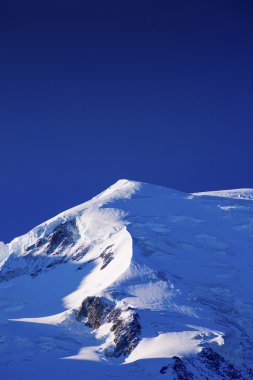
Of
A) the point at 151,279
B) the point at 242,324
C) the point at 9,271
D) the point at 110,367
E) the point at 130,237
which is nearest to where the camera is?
the point at 110,367

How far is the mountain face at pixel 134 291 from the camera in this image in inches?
4338

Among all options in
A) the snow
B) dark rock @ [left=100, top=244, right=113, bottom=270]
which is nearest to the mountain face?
the snow

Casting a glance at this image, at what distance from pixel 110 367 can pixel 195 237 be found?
191ft

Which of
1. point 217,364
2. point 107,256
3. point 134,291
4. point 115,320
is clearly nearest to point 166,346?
point 217,364

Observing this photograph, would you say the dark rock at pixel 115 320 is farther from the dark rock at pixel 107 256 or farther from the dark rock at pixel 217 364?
the dark rock at pixel 107 256

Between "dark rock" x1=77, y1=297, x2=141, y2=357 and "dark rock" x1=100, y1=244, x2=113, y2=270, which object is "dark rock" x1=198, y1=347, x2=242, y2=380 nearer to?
"dark rock" x1=77, y1=297, x2=141, y2=357

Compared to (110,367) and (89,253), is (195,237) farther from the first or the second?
(110,367)

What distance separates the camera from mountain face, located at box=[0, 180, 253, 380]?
4338 inches

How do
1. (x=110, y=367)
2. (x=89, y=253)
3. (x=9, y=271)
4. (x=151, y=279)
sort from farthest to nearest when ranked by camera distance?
(x=9, y=271) → (x=89, y=253) → (x=151, y=279) → (x=110, y=367)

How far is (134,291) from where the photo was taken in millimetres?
130750

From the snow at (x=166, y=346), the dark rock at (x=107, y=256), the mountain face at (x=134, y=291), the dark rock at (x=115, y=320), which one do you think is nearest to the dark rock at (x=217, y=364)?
the mountain face at (x=134, y=291)

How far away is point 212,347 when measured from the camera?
4382 inches

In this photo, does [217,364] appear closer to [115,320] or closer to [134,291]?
[115,320]

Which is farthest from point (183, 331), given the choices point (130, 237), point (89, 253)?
point (89, 253)
